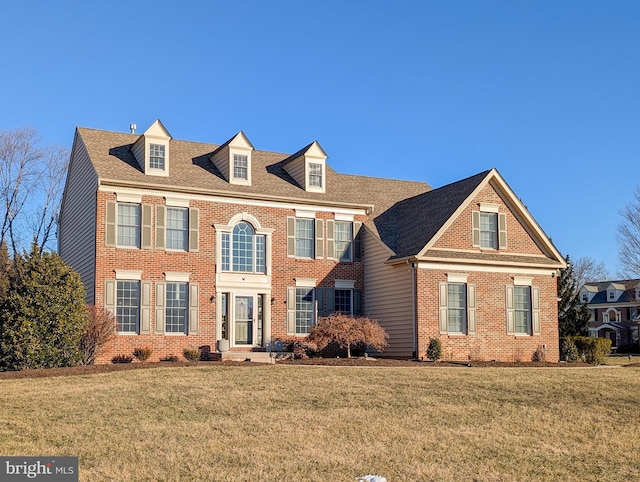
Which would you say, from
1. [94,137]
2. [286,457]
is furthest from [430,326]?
[286,457]

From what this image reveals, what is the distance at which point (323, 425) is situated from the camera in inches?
559

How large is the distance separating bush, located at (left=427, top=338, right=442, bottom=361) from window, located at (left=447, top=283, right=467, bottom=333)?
3.57 ft

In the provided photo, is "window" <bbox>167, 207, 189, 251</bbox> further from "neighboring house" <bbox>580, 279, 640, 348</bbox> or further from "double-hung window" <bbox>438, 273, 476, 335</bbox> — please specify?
"neighboring house" <bbox>580, 279, 640, 348</bbox>

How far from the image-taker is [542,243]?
30.0 m


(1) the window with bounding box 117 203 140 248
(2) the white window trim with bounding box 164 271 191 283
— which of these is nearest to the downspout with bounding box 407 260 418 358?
(2) the white window trim with bounding box 164 271 191 283

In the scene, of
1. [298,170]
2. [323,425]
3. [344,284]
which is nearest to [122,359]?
[344,284]

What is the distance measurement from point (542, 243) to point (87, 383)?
732 inches

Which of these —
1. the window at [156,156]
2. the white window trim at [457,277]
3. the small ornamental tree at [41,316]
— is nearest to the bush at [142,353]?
the small ornamental tree at [41,316]

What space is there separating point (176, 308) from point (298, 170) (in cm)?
744

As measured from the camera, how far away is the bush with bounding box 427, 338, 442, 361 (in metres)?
26.8

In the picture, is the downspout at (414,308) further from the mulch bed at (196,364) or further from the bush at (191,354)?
the bush at (191,354)

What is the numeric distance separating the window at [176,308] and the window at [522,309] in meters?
12.3

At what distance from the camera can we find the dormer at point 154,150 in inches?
1075

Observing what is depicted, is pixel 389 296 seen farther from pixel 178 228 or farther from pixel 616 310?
pixel 616 310
